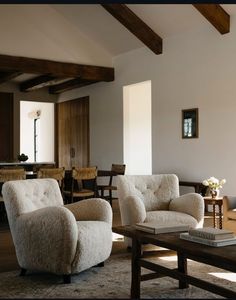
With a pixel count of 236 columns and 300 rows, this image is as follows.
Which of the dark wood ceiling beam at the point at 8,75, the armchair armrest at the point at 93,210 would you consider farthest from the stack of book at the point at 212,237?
the dark wood ceiling beam at the point at 8,75

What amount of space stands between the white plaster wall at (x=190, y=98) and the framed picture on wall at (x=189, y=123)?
9 centimetres

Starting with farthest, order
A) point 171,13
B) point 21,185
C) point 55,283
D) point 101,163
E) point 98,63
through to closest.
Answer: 1. point 101,163
2. point 98,63
3. point 171,13
4. point 21,185
5. point 55,283

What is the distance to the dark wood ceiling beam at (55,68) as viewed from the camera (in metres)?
7.91

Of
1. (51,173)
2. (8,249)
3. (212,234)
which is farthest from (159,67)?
(212,234)

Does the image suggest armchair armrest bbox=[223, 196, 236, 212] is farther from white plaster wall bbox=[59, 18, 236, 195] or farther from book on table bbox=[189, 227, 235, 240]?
book on table bbox=[189, 227, 235, 240]

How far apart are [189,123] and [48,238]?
461 cm

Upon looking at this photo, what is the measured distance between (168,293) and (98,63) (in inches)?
272

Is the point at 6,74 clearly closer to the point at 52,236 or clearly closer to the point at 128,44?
the point at 128,44

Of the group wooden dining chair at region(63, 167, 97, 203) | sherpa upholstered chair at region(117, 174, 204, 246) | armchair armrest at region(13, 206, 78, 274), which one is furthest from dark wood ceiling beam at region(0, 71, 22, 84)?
armchair armrest at region(13, 206, 78, 274)

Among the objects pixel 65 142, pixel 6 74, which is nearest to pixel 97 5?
pixel 6 74

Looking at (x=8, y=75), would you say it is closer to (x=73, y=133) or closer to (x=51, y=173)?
(x=73, y=133)

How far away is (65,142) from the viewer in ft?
37.8

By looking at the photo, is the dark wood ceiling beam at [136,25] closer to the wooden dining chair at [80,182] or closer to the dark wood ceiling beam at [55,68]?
the dark wood ceiling beam at [55,68]

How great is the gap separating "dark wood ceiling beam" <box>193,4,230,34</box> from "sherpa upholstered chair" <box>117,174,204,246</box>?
9.91 ft
